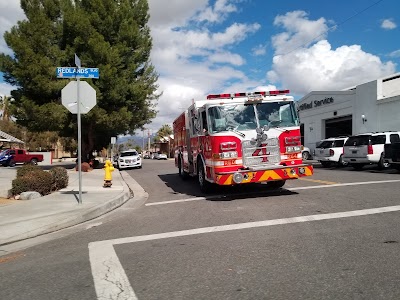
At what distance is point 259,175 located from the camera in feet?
32.6

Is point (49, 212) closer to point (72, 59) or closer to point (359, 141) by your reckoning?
Answer: point (359, 141)

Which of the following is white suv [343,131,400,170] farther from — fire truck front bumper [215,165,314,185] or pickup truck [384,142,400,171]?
fire truck front bumper [215,165,314,185]

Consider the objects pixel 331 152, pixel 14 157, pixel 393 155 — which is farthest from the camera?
pixel 14 157

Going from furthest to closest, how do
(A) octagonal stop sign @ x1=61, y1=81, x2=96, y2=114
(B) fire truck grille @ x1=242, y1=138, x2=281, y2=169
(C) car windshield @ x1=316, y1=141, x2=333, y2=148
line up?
(C) car windshield @ x1=316, y1=141, x2=333, y2=148, (B) fire truck grille @ x1=242, y1=138, x2=281, y2=169, (A) octagonal stop sign @ x1=61, y1=81, x2=96, y2=114

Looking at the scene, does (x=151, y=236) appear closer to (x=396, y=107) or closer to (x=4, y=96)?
(x=396, y=107)

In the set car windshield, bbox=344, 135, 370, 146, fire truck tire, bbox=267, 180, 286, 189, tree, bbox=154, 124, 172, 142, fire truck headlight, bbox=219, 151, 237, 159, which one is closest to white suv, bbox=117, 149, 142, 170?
car windshield, bbox=344, 135, 370, 146

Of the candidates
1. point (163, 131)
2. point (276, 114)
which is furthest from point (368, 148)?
point (163, 131)

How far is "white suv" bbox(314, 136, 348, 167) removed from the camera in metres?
21.8

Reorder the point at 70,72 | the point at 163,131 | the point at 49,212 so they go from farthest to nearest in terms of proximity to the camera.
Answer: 1. the point at 163,131
2. the point at 70,72
3. the point at 49,212

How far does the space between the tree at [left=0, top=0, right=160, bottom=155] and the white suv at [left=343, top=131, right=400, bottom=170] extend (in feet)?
48.7

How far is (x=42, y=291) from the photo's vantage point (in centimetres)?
423

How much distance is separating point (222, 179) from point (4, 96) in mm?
63453

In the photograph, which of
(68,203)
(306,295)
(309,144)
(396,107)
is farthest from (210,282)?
(309,144)

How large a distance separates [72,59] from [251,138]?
2015 centimetres
